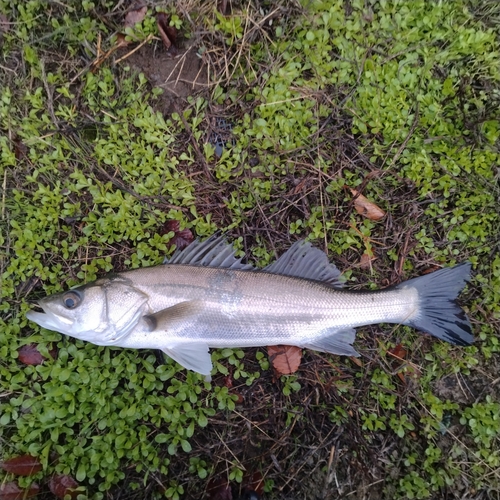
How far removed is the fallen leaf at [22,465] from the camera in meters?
3.17

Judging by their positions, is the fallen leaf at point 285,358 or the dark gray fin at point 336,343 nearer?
the dark gray fin at point 336,343

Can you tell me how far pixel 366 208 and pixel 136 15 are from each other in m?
2.71

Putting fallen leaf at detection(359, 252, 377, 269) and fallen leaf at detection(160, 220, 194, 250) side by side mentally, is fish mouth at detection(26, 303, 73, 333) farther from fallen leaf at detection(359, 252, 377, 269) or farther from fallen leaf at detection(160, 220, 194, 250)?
fallen leaf at detection(359, 252, 377, 269)

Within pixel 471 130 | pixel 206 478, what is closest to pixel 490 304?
pixel 471 130

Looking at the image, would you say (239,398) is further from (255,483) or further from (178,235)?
(178,235)

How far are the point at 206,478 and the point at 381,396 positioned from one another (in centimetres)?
162

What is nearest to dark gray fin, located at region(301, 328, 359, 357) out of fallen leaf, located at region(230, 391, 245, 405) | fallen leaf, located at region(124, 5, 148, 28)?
fallen leaf, located at region(230, 391, 245, 405)

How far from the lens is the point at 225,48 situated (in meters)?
3.64

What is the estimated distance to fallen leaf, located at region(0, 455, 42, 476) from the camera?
3.17 meters

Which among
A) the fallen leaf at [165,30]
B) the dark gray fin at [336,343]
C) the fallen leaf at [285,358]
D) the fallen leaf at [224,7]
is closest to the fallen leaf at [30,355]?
the fallen leaf at [285,358]

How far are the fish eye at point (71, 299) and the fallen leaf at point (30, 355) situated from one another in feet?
2.02

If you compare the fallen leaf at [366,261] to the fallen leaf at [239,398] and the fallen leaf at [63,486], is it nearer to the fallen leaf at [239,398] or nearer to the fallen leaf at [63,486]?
the fallen leaf at [239,398]

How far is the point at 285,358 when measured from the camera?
11.2ft

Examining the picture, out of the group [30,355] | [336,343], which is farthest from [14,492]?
[336,343]
